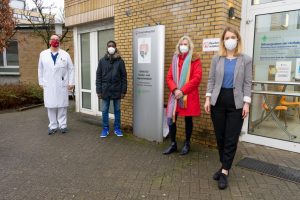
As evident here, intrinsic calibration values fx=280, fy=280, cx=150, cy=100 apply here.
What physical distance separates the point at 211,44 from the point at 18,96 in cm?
801

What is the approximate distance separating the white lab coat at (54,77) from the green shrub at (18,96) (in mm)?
4582

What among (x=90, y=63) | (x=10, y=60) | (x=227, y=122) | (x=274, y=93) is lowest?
(x=227, y=122)

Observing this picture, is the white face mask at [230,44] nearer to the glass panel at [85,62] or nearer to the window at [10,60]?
the glass panel at [85,62]

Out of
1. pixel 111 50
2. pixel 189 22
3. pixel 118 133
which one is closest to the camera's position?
pixel 189 22

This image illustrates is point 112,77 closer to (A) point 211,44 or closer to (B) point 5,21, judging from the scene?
(A) point 211,44

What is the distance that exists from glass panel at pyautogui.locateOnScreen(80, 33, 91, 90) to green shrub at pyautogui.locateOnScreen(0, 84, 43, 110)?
126 inches

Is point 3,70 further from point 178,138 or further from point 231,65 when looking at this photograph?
point 231,65

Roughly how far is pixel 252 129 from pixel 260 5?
2.22 m

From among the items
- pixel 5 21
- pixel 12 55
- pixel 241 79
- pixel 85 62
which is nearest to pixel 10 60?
pixel 12 55

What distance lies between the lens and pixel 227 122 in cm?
352

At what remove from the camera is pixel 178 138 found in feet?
18.0

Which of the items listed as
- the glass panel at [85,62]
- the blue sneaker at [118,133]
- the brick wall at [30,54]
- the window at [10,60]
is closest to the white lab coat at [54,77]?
A: the blue sneaker at [118,133]

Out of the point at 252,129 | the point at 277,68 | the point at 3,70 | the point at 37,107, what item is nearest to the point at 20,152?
the point at 252,129

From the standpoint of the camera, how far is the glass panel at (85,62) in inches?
317
